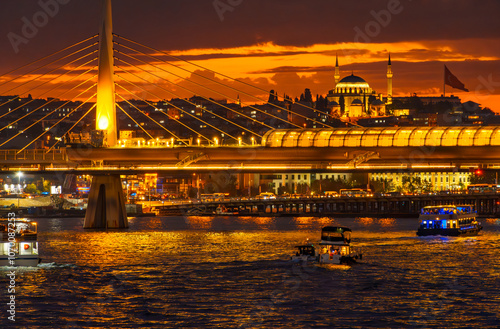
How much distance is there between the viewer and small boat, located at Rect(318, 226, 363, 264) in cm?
7600

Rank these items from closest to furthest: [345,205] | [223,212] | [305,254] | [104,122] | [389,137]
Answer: [305,254] → [104,122] → [389,137] → [223,212] → [345,205]

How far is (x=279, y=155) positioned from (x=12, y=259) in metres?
41.4

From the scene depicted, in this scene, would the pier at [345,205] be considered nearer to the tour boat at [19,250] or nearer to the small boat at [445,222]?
the small boat at [445,222]

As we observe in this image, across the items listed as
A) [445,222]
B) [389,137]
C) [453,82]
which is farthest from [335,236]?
[453,82]

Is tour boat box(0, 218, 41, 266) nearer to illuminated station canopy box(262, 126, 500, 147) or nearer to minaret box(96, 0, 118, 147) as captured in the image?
minaret box(96, 0, 118, 147)

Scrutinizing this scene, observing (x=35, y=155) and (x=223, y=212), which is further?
(x=223, y=212)

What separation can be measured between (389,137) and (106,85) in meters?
25.2

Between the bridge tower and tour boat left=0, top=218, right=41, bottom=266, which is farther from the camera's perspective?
the bridge tower

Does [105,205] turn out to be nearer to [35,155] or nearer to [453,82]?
[35,155]

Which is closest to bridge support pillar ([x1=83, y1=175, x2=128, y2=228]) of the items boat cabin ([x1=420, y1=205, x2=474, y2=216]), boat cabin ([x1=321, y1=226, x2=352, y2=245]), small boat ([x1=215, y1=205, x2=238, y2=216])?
boat cabin ([x1=420, y1=205, x2=474, y2=216])

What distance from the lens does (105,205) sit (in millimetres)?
109125

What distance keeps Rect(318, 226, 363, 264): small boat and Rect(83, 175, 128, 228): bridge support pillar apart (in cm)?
3457

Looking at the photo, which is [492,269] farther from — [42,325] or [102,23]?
[102,23]

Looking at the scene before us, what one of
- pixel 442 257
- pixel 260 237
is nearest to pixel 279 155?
pixel 260 237
